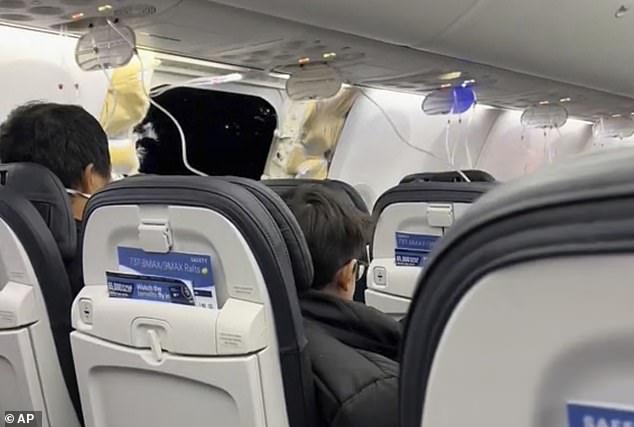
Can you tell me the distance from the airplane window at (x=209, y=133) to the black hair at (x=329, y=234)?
3.15m

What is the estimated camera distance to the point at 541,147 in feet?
28.9

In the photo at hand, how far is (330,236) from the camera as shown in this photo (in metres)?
1.83

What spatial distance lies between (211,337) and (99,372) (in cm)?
45

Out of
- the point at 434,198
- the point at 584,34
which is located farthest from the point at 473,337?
the point at 584,34

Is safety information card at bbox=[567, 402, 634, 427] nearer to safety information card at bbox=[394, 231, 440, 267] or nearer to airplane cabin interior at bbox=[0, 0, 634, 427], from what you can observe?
airplane cabin interior at bbox=[0, 0, 634, 427]

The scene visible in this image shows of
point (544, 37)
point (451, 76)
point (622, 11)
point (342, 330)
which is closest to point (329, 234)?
point (342, 330)

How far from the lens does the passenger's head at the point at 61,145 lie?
7.80ft

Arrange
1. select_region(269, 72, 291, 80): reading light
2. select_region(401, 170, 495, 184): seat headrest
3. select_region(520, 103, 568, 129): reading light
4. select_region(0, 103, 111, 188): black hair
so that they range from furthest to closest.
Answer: select_region(520, 103, 568, 129): reading light → select_region(269, 72, 291, 80): reading light → select_region(401, 170, 495, 184): seat headrest → select_region(0, 103, 111, 188): black hair

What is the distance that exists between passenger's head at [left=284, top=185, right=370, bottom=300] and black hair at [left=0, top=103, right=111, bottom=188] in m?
0.91

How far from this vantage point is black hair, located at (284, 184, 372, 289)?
183 centimetres

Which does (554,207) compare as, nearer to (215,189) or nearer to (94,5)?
(215,189)

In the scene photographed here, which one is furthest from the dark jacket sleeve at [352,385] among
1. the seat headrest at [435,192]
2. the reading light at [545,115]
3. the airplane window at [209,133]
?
the reading light at [545,115]

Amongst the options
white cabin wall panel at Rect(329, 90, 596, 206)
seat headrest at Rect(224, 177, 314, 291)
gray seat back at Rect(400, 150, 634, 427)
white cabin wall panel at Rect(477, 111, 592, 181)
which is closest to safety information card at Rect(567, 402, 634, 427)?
gray seat back at Rect(400, 150, 634, 427)

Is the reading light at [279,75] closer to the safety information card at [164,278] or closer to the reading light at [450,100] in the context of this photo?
the reading light at [450,100]
